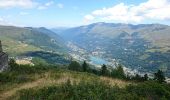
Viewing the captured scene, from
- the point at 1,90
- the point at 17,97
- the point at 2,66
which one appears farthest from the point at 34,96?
the point at 2,66

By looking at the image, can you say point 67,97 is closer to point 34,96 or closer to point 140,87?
point 34,96

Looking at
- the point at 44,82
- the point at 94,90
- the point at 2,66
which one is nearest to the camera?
the point at 94,90

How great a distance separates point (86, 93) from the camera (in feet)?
107

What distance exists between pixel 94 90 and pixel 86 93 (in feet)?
7.26

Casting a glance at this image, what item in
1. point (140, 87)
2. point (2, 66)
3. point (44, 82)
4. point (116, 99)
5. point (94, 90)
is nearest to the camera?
point (116, 99)

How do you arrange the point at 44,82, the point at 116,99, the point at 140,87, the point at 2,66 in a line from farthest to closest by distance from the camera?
the point at 2,66
the point at 44,82
the point at 140,87
the point at 116,99

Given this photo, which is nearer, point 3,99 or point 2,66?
point 3,99

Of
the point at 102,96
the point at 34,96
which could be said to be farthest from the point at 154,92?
the point at 34,96

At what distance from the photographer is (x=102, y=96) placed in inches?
1282

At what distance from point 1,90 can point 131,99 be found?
15697 mm

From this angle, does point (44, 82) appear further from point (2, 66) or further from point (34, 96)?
point (2, 66)

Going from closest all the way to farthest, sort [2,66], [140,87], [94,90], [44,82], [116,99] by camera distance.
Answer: [116,99]
[94,90]
[140,87]
[44,82]
[2,66]

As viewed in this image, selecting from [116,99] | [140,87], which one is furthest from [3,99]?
[140,87]

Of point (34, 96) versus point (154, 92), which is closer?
point (34, 96)
